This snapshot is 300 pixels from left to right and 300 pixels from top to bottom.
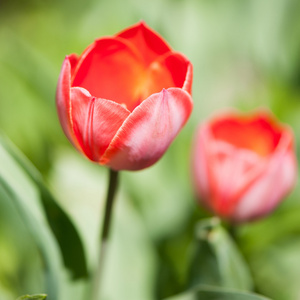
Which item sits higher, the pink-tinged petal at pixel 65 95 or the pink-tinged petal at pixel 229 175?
the pink-tinged petal at pixel 65 95

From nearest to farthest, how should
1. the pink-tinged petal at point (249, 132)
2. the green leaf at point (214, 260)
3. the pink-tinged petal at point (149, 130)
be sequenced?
the pink-tinged petal at point (149, 130) → the green leaf at point (214, 260) → the pink-tinged petal at point (249, 132)

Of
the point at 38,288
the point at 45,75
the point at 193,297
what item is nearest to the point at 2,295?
the point at 38,288

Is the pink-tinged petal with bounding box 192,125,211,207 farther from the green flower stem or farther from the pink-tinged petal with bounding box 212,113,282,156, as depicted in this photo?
the green flower stem

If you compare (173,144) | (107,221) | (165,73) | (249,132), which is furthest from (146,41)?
(173,144)

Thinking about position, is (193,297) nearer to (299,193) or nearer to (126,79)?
(126,79)

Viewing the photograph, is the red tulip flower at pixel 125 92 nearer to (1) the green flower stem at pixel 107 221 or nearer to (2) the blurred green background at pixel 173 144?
(1) the green flower stem at pixel 107 221

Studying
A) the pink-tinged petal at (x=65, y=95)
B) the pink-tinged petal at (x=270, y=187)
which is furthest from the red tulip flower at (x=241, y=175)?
the pink-tinged petal at (x=65, y=95)
